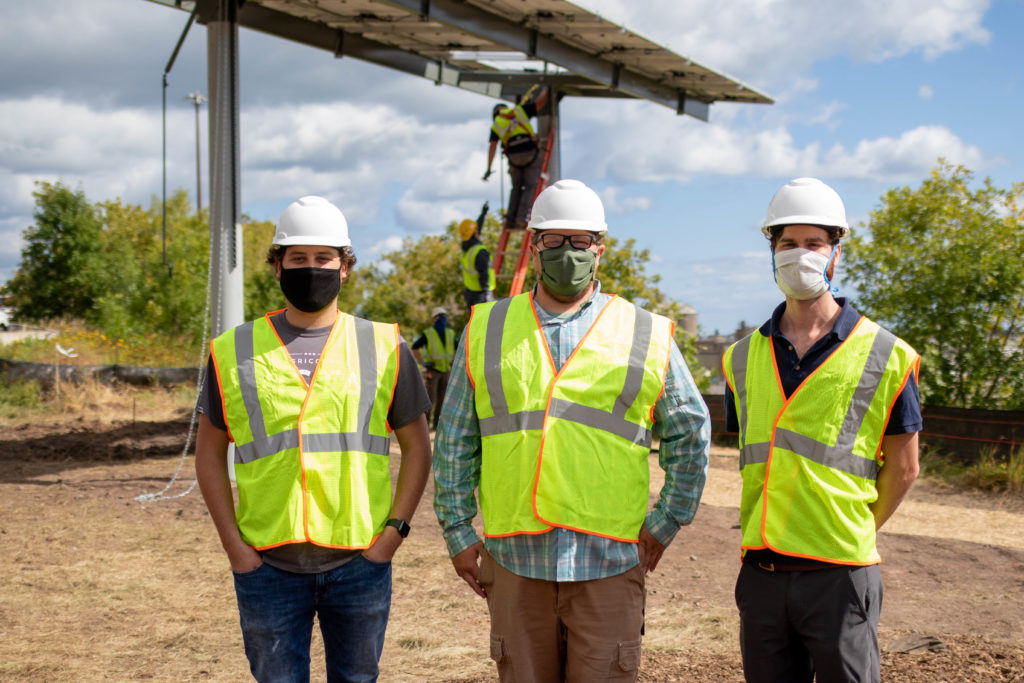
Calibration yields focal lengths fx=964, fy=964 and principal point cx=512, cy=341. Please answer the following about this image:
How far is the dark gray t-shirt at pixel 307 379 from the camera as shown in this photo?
3402 millimetres

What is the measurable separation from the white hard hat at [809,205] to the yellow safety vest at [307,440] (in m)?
1.62

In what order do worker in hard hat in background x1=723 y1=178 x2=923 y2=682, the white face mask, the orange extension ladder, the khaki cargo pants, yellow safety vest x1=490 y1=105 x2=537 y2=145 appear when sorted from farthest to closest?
yellow safety vest x1=490 y1=105 x2=537 y2=145
the orange extension ladder
the white face mask
worker in hard hat in background x1=723 y1=178 x2=923 y2=682
the khaki cargo pants

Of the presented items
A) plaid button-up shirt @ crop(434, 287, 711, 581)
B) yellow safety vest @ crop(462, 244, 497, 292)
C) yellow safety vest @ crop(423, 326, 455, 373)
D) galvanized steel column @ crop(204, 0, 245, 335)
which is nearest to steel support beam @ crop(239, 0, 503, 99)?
galvanized steel column @ crop(204, 0, 245, 335)

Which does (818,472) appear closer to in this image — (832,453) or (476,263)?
(832,453)

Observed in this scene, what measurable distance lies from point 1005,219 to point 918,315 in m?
1.90

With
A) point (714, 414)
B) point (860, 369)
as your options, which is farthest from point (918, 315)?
point (860, 369)

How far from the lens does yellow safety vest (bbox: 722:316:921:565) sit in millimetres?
3375

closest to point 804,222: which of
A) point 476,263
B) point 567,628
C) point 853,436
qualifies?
point 853,436

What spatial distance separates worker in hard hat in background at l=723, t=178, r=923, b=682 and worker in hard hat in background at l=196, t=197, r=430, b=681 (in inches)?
50.4

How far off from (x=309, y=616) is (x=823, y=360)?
207 cm

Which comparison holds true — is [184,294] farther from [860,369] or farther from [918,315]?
[860,369]

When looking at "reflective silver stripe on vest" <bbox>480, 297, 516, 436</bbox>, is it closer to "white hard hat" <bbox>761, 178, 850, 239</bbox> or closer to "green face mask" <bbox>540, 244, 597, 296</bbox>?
"green face mask" <bbox>540, 244, 597, 296</bbox>

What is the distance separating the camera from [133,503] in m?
10.0

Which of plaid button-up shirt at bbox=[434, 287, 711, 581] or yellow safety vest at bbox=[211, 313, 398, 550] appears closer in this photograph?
plaid button-up shirt at bbox=[434, 287, 711, 581]
